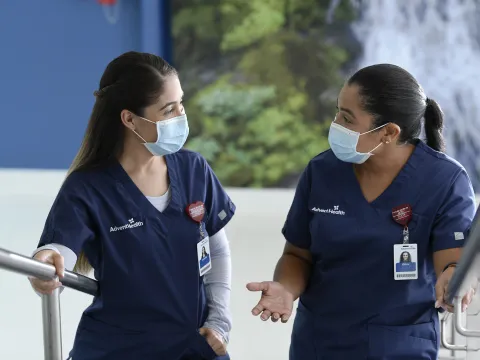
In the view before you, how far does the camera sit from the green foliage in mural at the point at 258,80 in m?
5.93

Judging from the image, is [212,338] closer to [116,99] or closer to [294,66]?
[116,99]

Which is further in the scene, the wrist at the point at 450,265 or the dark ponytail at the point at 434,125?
the dark ponytail at the point at 434,125

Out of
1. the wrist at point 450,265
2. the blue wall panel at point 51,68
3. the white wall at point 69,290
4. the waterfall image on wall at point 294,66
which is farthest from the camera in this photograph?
the blue wall panel at point 51,68

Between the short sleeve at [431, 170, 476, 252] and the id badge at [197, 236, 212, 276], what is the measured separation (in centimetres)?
58

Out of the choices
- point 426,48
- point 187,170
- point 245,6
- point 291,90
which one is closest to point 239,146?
point 291,90

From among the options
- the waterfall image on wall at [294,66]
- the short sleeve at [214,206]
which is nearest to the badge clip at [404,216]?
the short sleeve at [214,206]

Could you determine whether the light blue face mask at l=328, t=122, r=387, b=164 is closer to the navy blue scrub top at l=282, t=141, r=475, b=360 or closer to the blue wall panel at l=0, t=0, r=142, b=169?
the navy blue scrub top at l=282, t=141, r=475, b=360

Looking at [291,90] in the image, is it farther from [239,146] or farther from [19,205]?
[19,205]

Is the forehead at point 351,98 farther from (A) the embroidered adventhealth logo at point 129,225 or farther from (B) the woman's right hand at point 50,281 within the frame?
(B) the woman's right hand at point 50,281

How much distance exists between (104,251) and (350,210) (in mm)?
645

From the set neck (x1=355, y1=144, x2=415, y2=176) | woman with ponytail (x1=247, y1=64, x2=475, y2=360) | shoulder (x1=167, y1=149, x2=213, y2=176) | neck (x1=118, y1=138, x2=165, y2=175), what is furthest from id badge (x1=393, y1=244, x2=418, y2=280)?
neck (x1=118, y1=138, x2=165, y2=175)

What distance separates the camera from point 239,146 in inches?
244

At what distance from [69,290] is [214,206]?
8.76ft

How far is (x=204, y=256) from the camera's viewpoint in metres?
2.06
